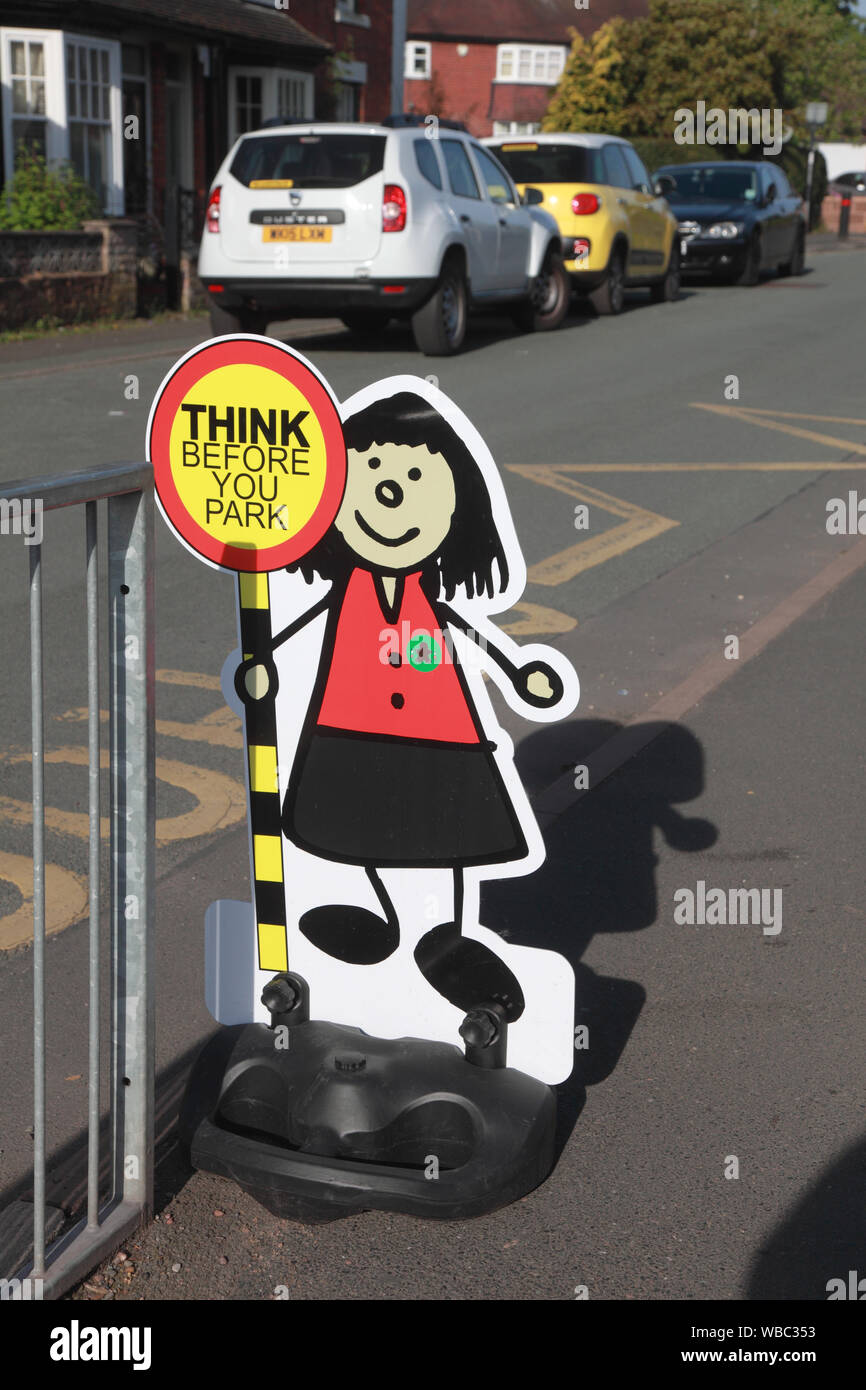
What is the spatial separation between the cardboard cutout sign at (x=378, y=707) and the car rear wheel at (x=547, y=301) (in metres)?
15.1

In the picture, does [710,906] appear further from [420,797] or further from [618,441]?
[618,441]

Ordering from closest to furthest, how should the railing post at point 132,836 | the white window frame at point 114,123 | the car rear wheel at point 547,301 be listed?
1. the railing post at point 132,836
2. the car rear wheel at point 547,301
3. the white window frame at point 114,123

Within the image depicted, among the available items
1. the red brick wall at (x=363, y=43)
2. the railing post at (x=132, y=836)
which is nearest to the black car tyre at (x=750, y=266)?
the red brick wall at (x=363, y=43)

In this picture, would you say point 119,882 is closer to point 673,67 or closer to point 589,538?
point 589,538

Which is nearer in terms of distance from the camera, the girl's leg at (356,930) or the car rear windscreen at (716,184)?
the girl's leg at (356,930)

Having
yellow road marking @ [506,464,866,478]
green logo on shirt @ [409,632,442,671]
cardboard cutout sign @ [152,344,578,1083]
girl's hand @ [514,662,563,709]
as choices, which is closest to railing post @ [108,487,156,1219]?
cardboard cutout sign @ [152,344,578,1083]

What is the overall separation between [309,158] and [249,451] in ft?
41.5

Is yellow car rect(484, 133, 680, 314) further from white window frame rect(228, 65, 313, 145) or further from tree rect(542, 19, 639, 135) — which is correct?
tree rect(542, 19, 639, 135)

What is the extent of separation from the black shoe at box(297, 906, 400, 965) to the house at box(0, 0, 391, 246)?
17793mm

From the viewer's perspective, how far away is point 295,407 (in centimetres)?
272

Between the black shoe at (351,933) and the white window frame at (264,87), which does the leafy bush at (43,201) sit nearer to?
the white window frame at (264,87)

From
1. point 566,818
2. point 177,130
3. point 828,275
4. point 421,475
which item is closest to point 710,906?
point 566,818

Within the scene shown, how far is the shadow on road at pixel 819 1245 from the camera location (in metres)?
2.65

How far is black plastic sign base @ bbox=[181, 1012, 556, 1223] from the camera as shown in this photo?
2732 millimetres
